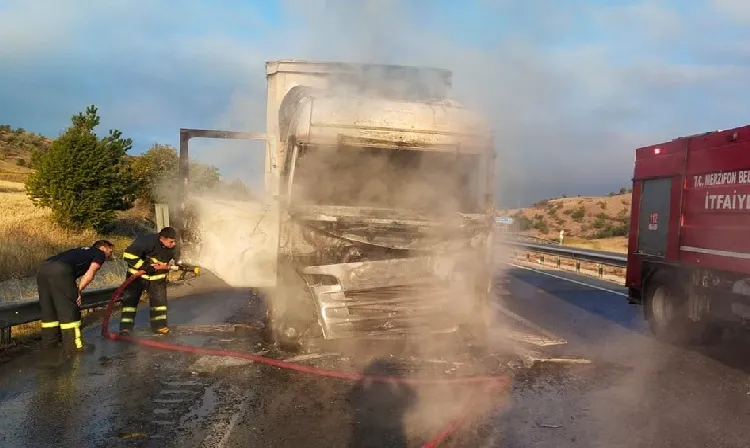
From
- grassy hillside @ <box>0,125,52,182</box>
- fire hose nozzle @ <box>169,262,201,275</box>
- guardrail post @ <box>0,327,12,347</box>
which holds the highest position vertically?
grassy hillside @ <box>0,125,52,182</box>

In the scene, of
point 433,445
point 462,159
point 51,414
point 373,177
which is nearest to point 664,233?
point 462,159

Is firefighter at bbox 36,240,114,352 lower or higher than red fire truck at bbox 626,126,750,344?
lower

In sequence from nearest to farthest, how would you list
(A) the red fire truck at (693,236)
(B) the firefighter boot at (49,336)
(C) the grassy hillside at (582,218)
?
(A) the red fire truck at (693,236), (B) the firefighter boot at (49,336), (C) the grassy hillside at (582,218)

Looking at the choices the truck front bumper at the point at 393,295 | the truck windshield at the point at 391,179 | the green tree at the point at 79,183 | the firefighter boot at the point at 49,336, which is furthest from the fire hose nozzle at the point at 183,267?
the green tree at the point at 79,183

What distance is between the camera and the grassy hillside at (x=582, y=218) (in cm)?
5528

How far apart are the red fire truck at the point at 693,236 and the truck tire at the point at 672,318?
0.01m

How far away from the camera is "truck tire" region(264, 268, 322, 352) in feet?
23.8

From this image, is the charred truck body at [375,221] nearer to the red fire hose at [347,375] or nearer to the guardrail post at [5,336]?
the red fire hose at [347,375]

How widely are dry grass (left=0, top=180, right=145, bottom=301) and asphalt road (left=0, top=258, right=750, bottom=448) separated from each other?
157 inches

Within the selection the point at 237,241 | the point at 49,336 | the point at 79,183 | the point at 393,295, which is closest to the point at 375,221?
the point at 393,295

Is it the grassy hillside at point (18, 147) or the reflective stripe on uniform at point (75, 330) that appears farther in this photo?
the grassy hillside at point (18, 147)

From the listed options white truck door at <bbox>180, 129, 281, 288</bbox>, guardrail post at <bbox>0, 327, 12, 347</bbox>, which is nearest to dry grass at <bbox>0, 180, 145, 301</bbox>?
guardrail post at <bbox>0, 327, 12, 347</bbox>

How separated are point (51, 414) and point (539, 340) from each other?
18.4 feet

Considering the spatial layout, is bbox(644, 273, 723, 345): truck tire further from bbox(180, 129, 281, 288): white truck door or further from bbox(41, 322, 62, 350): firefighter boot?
bbox(41, 322, 62, 350): firefighter boot
